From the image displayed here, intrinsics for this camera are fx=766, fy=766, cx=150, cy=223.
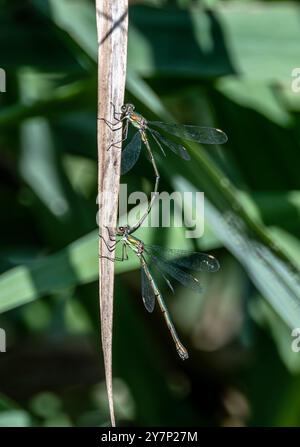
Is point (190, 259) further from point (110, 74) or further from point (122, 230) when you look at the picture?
point (110, 74)

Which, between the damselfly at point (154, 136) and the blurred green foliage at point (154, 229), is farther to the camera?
the blurred green foliage at point (154, 229)

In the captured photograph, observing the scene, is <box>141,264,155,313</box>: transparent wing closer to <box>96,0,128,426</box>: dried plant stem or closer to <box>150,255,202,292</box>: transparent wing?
<box>150,255,202,292</box>: transparent wing

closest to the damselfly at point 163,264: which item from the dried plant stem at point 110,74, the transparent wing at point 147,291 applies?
the transparent wing at point 147,291

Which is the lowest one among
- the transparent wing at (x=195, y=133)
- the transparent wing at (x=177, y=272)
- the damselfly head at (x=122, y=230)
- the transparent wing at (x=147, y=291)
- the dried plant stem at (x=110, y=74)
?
the transparent wing at (x=147, y=291)

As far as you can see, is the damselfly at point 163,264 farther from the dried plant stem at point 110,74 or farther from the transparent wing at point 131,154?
the dried plant stem at point 110,74

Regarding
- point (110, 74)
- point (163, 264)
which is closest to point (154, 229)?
point (163, 264)

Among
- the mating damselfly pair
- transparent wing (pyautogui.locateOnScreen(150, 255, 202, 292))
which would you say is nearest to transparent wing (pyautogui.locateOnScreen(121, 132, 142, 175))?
the mating damselfly pair
